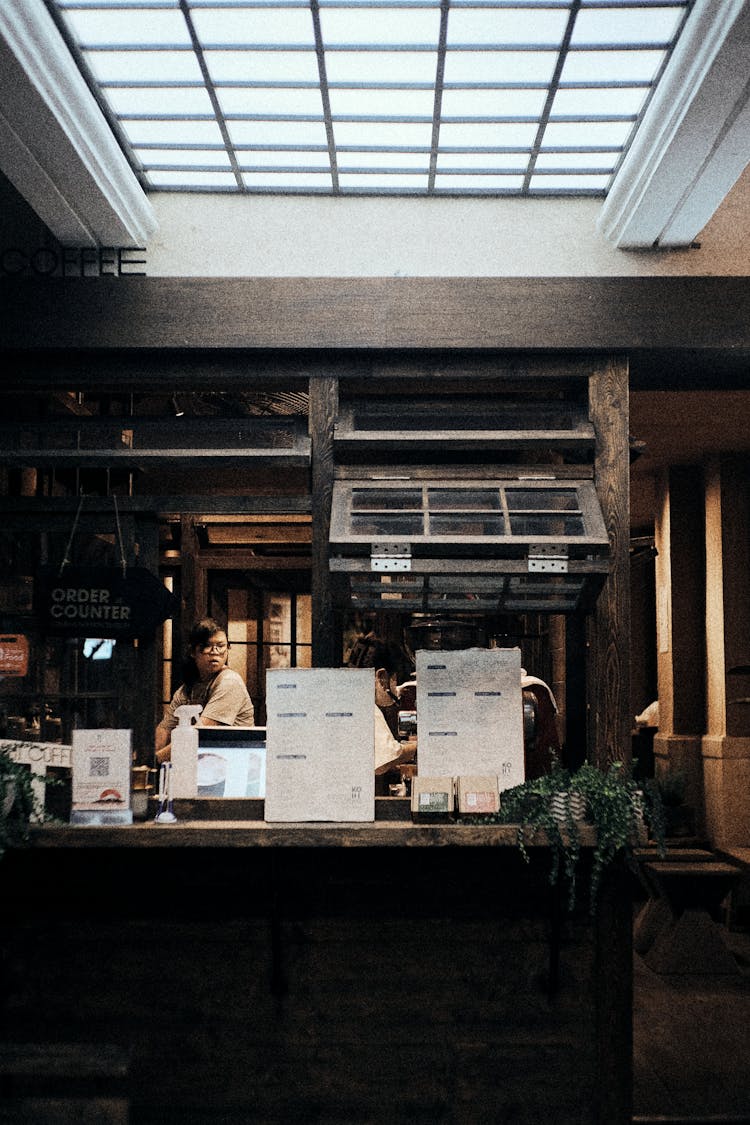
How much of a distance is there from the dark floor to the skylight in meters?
3.77

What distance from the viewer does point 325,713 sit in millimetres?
3480

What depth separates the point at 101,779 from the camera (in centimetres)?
341

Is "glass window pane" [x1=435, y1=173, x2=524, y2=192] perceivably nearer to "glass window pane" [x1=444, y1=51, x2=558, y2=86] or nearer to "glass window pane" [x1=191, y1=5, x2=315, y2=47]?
"glass window pane" [x1=444, y1=51, x2=558, y2=86]

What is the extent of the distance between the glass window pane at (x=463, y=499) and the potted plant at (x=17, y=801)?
5.85ft

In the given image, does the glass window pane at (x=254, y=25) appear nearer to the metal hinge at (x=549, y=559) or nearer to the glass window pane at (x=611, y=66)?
the glass window pane at (x=611, y=66)

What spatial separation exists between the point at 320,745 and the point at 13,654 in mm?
1928

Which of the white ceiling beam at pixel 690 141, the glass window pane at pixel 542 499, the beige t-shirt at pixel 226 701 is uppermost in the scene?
the white ceiling beam at pixel 690 141

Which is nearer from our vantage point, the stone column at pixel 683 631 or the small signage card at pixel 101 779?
the small signage card at pixel 101 779

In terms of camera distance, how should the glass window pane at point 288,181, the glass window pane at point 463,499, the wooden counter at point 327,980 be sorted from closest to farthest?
the wooden counter at point 327,980 → the glass window pane at point 463,499 → the glass window pane at point 288,181

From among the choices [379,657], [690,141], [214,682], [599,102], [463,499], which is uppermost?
[599,102]

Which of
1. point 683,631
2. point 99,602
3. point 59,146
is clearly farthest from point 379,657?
point 59,146

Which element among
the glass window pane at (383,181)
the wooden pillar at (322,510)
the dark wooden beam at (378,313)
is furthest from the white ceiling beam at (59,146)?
the wooden pillar at (322,510)

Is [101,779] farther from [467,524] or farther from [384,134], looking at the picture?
[384,134]

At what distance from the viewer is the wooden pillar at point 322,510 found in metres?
4.33
